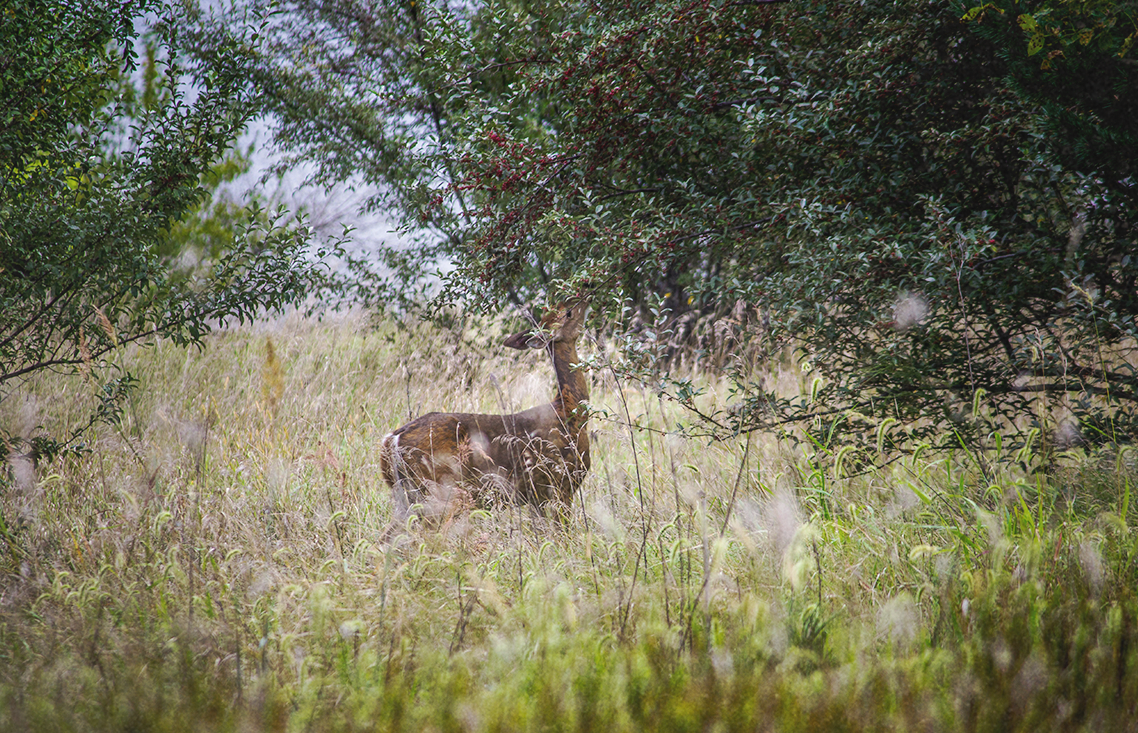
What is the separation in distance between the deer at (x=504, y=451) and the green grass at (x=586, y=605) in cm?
22

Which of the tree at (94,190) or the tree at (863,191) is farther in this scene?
the tree at (94,190)

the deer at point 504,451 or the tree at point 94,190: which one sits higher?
the tree at point 94,190

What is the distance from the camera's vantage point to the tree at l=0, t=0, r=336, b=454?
3.91 m

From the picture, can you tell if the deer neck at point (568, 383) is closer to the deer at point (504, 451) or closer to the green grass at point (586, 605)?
the deer at point (504, 451)

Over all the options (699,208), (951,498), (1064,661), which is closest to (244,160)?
(699,208)

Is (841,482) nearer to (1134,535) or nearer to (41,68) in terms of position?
(1134,535)

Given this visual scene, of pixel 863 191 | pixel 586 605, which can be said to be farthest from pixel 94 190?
pixel 863 191

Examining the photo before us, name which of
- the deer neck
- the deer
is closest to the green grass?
the deer

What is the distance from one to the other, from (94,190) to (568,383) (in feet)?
9.52

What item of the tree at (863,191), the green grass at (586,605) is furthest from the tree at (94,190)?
the tree at (863,191)

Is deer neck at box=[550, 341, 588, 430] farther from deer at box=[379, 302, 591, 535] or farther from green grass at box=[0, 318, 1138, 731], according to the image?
green grass at box=[0, 318, 1138, 731]

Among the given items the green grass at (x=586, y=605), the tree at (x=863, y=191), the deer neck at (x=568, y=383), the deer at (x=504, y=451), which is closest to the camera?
the green grass at (x=586, y=605)

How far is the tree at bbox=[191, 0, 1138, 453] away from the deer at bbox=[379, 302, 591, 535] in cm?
63

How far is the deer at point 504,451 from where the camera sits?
3805 mm
